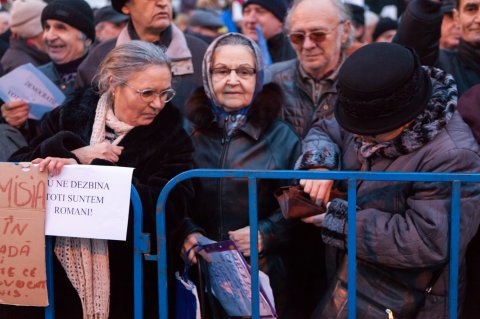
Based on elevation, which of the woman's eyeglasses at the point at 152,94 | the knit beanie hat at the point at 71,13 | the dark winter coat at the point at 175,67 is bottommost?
the woman's eyeglasses at the point at 152,94

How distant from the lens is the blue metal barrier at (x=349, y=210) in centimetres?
271

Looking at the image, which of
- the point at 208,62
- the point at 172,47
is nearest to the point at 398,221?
the point at 208,62

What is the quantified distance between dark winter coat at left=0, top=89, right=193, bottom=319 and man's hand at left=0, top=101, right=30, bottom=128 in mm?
1068

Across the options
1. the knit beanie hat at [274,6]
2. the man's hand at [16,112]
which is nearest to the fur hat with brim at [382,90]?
the man's hand at [16,112]

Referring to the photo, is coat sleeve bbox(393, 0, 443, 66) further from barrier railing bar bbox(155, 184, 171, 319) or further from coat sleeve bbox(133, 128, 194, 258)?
barrier railing bar bbox(155, 184, 171, 319)

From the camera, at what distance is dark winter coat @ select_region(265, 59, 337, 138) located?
3.93 m

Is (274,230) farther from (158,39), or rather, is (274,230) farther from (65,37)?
(65,37)

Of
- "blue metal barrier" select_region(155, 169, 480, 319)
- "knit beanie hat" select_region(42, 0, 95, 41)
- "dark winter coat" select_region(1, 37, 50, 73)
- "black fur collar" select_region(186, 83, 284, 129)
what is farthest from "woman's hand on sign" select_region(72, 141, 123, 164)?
"dark winter coat" select_region(1, 37, 50, 73)

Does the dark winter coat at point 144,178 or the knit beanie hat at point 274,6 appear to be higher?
the knit beanie hat at point 274,6

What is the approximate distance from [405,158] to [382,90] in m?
0.35

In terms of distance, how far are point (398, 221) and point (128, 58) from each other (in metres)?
1.52

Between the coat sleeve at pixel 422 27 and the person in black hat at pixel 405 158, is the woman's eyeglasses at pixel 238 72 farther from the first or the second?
the coat sleeve at pixel 422 27

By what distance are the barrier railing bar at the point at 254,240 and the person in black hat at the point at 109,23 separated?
5388 millimetres

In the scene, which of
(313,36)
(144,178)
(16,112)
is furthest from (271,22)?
(144,178)
